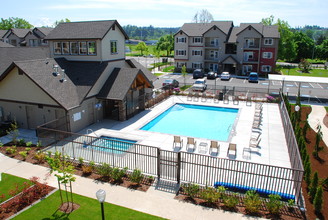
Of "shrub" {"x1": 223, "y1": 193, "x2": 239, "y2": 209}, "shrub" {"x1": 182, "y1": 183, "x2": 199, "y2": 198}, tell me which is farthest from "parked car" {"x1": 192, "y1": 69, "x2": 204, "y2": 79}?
"shrub" {"x1": 223, "y1": 193, "x2": 239, "y2": 209}

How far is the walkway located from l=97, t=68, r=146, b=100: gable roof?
1684 cm

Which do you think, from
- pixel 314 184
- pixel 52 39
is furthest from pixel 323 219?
pixel 52 39

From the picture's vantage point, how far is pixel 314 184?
480 inches

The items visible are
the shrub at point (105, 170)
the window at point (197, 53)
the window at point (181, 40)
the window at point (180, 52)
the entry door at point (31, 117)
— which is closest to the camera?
the shrub at point (105, 170)

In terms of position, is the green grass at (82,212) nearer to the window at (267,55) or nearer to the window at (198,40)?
the window at (267,55)

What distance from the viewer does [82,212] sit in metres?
11.6

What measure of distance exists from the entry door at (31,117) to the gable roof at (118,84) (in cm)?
545

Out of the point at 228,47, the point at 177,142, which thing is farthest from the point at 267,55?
the point at 177,142

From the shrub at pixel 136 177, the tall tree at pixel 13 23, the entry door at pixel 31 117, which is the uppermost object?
the tall tree at pixel 13 23

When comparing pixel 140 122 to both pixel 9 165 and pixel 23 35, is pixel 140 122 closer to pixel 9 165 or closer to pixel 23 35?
pixel 9 165

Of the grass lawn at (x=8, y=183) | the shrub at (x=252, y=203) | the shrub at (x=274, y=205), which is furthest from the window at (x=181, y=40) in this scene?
the shrub at (x=274, y=205)

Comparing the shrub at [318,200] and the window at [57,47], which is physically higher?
the window at [57,47]

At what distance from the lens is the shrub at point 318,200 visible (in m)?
11.2

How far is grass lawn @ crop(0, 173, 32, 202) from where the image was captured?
13.2 metres
